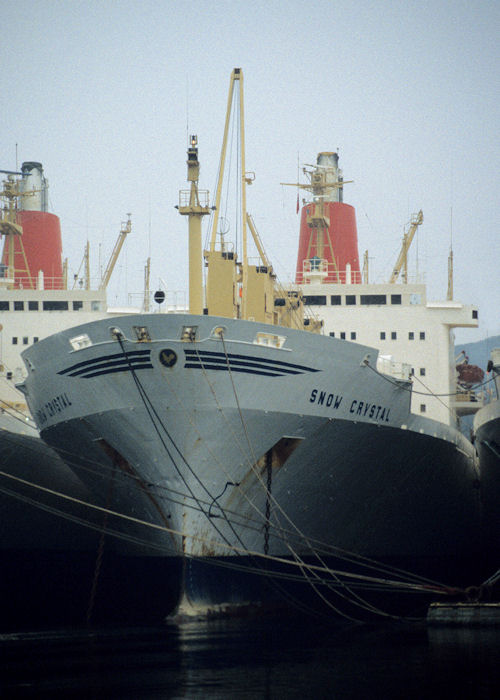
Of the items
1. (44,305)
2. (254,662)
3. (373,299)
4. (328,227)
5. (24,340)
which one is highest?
(328,227)

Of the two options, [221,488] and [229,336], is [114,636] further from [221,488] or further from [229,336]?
[229,336]

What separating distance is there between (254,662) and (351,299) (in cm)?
1945

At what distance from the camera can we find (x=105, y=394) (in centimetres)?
1997

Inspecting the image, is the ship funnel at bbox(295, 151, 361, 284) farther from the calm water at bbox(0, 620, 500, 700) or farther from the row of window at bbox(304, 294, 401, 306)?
the calm water at bbox(0, 620, 500, 700)

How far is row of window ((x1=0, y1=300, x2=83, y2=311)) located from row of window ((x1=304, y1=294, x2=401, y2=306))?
830 cm

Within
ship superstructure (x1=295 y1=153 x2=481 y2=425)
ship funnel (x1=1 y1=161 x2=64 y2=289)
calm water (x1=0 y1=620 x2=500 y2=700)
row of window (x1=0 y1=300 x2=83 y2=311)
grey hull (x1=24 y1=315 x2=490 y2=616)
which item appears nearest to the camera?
calm water (x1=0 y1=620 x2=500 y2=700)

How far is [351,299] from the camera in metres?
33.6

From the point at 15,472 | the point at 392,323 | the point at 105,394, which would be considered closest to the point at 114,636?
the point at 105,394

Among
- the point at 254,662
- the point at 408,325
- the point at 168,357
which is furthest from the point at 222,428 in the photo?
the point at 408,325

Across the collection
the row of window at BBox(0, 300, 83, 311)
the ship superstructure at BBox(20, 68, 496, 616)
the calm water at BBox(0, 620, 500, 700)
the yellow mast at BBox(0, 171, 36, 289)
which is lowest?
the calm water at BBox(0, 620, 500, 700)

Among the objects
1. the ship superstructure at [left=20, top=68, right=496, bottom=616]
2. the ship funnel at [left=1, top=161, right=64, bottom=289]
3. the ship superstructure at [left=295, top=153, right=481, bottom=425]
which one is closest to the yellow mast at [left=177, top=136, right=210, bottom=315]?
the ship superstructure at [left=20, top=68, right=496, bottom=616]

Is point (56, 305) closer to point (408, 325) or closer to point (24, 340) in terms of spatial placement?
point (24, 340)

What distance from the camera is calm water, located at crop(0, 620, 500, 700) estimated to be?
43.9 feet

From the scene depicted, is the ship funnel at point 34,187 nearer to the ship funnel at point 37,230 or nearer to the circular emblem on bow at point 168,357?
the ship funnel at point 37,230
